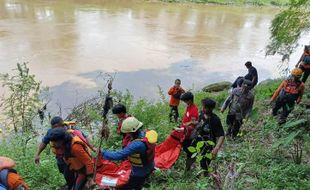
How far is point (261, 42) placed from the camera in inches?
944

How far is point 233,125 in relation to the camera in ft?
22.0

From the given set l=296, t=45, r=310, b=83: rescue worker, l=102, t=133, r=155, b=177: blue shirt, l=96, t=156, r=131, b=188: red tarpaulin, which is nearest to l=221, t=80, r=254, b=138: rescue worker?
l=96, t=156, r=131, b=188: red tarpaulin

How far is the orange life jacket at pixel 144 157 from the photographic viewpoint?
396cm

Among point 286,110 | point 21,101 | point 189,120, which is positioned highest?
point 189,120

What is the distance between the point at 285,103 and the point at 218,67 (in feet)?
38.0

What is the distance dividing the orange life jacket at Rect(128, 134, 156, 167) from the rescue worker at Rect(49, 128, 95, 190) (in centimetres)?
45

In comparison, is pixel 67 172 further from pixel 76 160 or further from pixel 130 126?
pixel 130 126

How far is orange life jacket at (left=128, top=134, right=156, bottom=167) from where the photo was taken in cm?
396

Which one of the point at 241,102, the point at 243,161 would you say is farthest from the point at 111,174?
the point at 241,102

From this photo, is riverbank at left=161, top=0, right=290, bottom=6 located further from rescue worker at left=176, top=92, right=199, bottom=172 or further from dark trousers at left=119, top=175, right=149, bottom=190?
dark trousers at left=119, top=175, right=149, bottom=190

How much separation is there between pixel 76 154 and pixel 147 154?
0.75m

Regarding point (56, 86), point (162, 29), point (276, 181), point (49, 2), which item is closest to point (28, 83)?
point (56, 86)

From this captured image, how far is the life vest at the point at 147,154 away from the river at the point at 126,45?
8442 mm

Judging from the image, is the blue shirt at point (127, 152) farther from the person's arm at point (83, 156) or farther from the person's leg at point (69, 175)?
the person's leg at point (69, 175)
